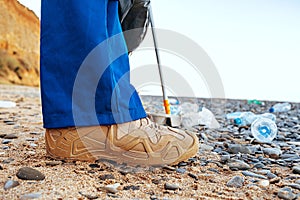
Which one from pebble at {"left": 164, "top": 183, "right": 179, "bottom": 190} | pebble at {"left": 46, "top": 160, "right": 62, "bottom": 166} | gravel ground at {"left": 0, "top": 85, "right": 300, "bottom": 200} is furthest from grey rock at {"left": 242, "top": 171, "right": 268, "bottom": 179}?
pebble at {"left": 46, "top": 160, "right": 62, "bottom": 166}

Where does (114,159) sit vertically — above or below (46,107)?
below

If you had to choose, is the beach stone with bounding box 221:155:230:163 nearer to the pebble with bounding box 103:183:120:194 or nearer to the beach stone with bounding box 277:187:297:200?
the beach stone with bounding box 277:187:297:200

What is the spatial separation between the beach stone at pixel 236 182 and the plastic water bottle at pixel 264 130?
42.9 inches

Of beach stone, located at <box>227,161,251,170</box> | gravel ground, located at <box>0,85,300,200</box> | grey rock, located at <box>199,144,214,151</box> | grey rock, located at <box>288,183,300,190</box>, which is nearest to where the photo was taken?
gravel ground, located at <box>0,85,300,200</box>

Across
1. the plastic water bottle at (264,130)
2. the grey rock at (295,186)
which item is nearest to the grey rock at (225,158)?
the grey rock at (295,186)

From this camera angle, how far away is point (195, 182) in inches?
51.1

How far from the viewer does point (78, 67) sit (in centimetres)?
136

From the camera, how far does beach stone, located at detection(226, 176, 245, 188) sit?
1268mm

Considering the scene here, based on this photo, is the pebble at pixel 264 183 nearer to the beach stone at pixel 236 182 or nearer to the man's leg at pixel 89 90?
the beach stone at pixel 236 182

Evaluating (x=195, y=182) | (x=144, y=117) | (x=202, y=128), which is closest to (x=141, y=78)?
(x=202, y=128)

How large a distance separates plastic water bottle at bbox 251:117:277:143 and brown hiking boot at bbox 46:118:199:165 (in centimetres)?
111

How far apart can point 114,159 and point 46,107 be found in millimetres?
359

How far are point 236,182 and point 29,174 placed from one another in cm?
77

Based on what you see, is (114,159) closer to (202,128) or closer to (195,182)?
(195,182)
